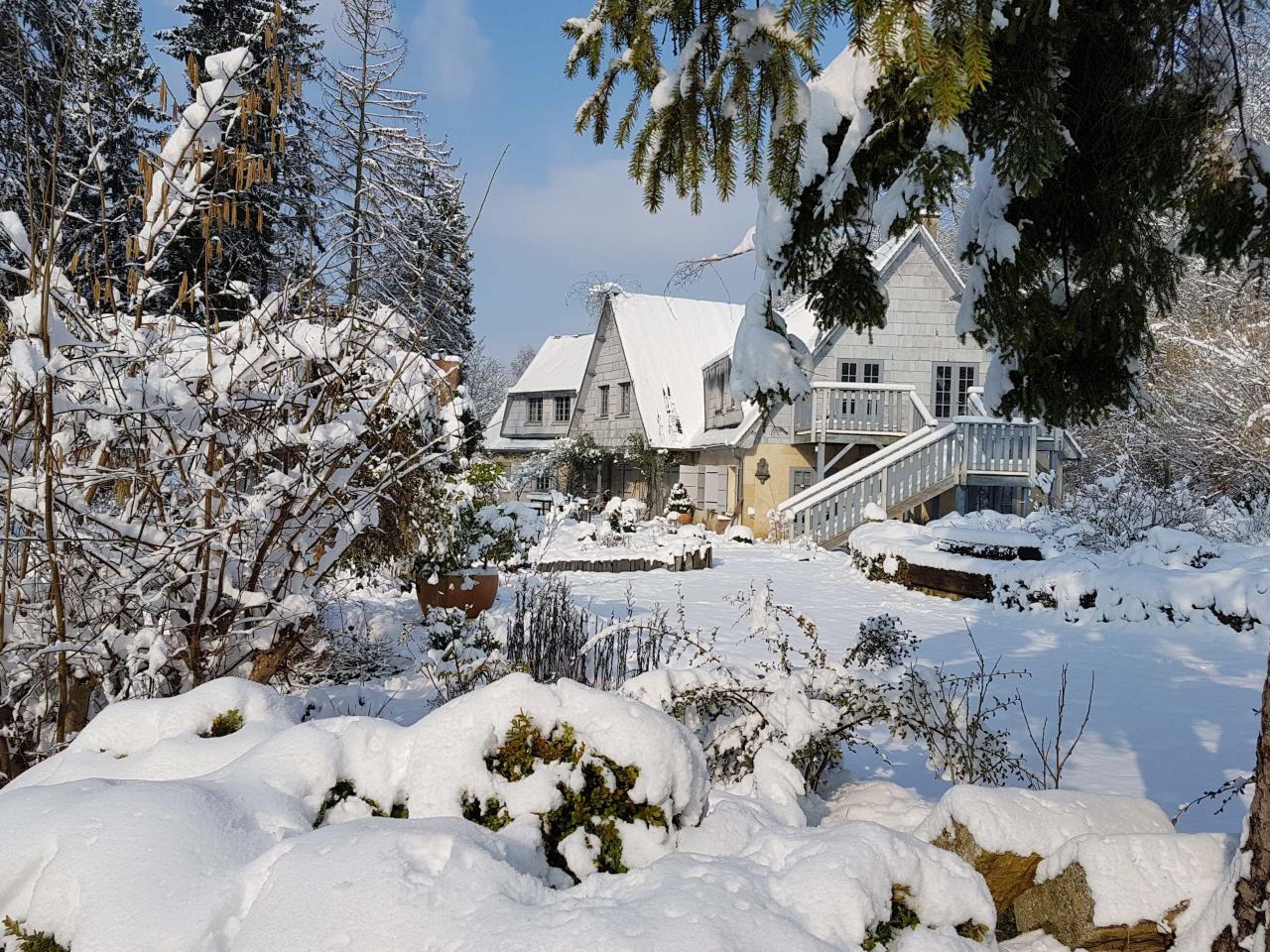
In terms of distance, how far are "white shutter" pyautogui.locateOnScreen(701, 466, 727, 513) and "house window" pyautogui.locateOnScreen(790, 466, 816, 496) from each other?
5.64 feet

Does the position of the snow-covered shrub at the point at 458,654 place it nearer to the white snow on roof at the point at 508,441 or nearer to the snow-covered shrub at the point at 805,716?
the snow-covered shrub at the point at 805,716

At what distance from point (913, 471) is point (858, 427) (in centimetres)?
220

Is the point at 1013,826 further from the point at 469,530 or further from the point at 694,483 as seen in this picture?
the point at 694,483

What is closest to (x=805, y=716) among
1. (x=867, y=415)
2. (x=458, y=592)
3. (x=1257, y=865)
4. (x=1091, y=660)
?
(x=1257, y=865)

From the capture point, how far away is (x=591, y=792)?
7.03ft

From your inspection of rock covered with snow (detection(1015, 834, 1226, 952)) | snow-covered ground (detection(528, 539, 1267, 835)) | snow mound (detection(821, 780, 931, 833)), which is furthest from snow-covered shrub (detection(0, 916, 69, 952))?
snow-covered ground (detection(528, 539, 1267, 835))

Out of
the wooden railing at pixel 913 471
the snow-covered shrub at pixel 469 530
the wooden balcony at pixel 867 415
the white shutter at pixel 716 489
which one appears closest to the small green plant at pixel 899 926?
the snow-covered shrub at pixel 469 530

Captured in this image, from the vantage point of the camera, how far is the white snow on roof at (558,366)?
27.9 meters

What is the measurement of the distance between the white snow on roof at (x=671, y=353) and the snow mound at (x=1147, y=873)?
19.9m

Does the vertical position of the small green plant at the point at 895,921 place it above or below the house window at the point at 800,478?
below

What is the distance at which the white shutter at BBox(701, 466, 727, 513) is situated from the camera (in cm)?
2036

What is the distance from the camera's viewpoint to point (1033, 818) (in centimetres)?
251

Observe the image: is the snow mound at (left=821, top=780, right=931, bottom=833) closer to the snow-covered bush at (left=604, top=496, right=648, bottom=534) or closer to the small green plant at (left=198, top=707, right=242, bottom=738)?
the small green plant at (left=198, top=707, right=242, bottom=738)

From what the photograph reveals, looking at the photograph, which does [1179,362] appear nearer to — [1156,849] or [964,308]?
[964,308]
